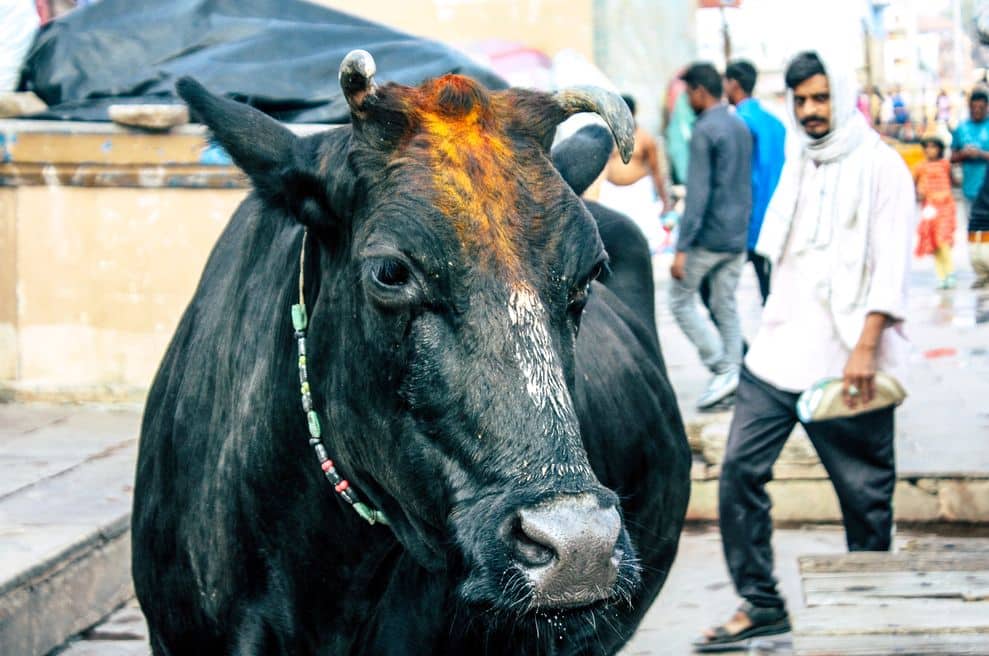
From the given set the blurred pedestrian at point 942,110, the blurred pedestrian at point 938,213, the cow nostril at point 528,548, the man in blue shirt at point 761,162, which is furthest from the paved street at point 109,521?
the blurred pedestrian at point 942,110

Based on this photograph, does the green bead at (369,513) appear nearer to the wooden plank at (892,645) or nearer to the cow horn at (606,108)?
the cow horn at (606,108)

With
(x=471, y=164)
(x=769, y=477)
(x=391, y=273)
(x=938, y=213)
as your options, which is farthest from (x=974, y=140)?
(x=391, y=273)

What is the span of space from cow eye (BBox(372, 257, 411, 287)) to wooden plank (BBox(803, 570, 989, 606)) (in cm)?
157

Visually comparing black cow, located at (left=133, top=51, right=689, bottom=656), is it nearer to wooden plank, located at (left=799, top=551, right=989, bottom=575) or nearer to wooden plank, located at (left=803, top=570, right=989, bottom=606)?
wooden plank, located at (left=803, top=570, right=989, bottom=606)

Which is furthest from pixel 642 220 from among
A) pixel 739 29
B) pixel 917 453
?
pixel 739 29

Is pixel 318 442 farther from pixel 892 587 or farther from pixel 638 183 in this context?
pixel 638 183

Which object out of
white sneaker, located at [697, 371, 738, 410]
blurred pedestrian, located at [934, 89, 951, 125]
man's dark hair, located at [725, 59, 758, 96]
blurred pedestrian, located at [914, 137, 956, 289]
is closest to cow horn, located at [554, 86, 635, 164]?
white sneaker, located at [697, 371, 738, 410]

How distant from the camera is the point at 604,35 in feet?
64.2

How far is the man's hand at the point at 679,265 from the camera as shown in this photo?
846 centimetres

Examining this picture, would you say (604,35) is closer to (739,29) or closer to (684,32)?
(684,32)

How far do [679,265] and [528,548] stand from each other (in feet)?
20.4

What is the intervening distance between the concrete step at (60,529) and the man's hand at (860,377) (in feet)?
9.01

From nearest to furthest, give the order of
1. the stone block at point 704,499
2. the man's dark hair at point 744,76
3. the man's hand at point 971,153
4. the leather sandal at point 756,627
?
the leather sandal at point 756,627, the stone block at point 704,499, the man's dark hair at point 744,76, the man's hand at point 971,153

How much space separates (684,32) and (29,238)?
1417cm
